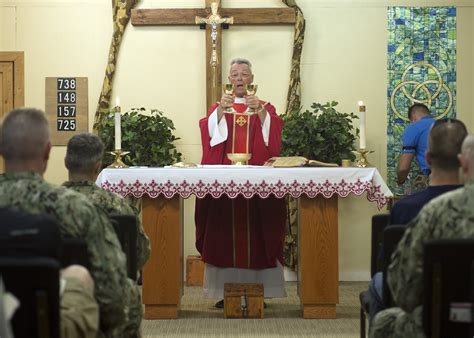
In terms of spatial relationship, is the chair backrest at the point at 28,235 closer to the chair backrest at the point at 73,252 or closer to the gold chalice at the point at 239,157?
the chair backrest at the point at 73,252

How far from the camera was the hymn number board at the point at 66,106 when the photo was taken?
28.9 ft

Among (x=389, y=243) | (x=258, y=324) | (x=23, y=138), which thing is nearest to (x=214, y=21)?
(x=258, y=324)

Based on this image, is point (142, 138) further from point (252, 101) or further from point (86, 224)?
point (86, 224)

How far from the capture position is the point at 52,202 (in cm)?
286

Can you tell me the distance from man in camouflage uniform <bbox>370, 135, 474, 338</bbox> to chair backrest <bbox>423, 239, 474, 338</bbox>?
9 cm

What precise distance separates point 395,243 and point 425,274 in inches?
25.6

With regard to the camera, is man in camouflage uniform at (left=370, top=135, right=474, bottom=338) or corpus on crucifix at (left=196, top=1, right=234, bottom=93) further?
corpus on crucifix at (left=196, top=1, right=234, bottom=93)

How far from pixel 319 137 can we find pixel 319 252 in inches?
85.3

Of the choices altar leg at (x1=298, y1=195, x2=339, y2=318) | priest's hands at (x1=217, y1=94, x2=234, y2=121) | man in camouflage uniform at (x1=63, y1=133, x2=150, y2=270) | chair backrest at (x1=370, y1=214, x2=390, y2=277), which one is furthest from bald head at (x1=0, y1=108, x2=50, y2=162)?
priest's hands at (x1=217, y1=94, x2=234, y2=121)

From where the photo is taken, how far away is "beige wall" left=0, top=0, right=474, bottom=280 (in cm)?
884

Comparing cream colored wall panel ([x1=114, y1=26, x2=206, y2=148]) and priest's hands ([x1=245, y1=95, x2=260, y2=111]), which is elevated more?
cream colored wall panel ([x1=114, y1=26, x2=206, y2=148])

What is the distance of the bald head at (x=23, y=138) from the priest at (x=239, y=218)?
3.60 metres

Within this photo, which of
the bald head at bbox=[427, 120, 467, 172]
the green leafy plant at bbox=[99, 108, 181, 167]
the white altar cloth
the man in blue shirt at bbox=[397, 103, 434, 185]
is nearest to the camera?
the bald head at bbox=[427, 120, 467, 172]

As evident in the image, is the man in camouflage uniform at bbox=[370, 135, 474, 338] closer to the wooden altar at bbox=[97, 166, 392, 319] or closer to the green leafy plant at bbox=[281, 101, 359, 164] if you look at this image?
the wooden altar at bbox=[97, 166, 392, 319]
